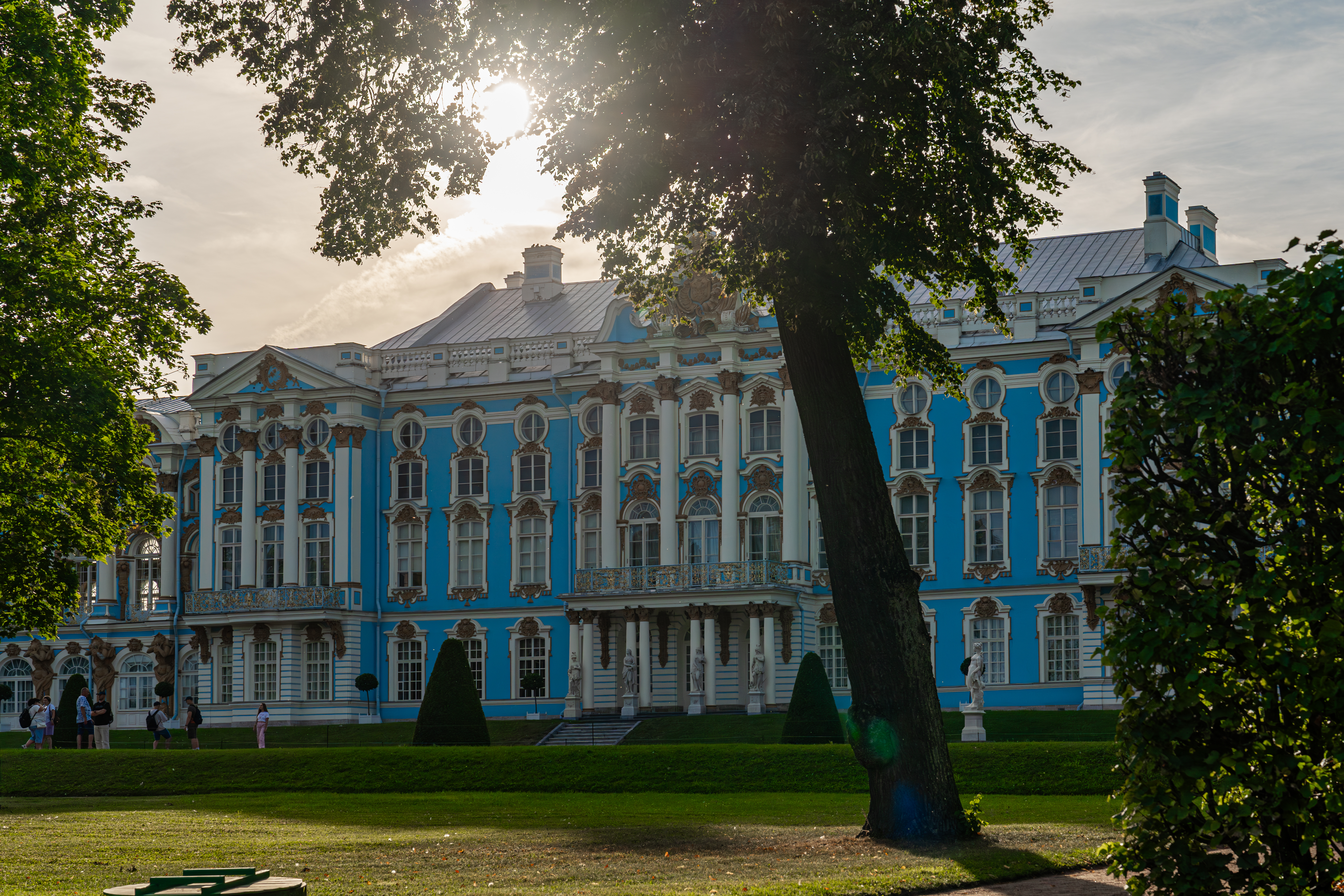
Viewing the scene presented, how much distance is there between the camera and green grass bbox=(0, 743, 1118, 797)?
24.3 metres

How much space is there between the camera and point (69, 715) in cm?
4016

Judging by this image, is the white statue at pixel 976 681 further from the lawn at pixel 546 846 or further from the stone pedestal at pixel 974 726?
the lawn at pixel 546 846

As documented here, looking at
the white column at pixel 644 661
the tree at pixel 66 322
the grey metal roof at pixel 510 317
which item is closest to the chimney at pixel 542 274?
the grey metal roof at pixel 510 317

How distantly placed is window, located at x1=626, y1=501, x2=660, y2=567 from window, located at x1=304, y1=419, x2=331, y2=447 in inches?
385

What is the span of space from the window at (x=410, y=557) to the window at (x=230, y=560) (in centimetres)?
501

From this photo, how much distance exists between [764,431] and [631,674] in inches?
297

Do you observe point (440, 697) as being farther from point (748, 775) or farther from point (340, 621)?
point (340, 621)

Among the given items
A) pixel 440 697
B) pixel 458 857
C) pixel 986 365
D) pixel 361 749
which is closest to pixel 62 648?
pixel 440 697

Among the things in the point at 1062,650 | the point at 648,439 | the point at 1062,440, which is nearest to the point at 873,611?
the point at 1062,650

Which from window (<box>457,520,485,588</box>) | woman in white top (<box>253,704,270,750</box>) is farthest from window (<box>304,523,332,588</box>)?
woman in white top (<box>253,704,270,750</box>)

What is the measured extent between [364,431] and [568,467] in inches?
252

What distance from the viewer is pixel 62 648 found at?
2039 inches

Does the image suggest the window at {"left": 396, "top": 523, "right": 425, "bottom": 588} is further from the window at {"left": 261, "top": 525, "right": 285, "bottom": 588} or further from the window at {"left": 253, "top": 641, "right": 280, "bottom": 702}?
the window at {"left": 253, "top": 641, "right": 280, "bottom": 702}

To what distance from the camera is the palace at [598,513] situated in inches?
1633
